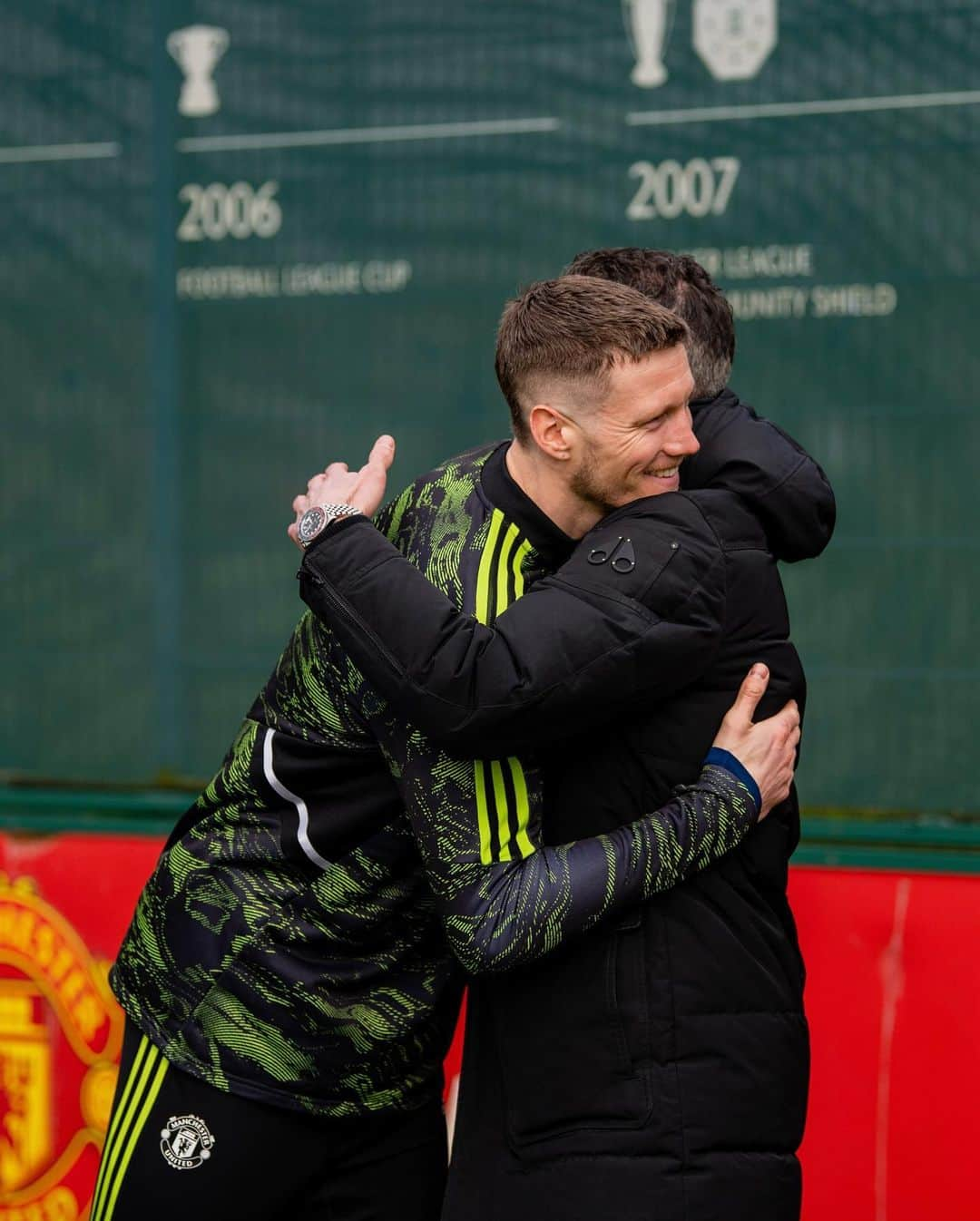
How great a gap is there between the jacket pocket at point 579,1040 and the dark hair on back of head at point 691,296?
2.46 feet

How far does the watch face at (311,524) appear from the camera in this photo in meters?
2.13

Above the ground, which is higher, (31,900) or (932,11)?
(932,11)

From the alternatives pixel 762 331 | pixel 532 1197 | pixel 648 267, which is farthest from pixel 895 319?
pixel 532 1197

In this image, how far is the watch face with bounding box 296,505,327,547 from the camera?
2.13m

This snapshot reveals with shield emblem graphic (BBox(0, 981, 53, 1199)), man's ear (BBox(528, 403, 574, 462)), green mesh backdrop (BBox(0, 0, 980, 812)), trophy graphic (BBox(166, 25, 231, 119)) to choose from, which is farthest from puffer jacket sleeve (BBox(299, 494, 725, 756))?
trophy graphic (BBox(166, 25, 231, 119))

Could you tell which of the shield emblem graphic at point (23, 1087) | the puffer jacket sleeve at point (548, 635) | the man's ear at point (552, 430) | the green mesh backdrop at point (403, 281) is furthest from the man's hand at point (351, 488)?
the shield emblem graphic at point (23, 1087)

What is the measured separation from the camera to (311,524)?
2.14 metres

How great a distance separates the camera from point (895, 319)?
144 inches

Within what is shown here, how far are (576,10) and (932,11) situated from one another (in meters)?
0.78

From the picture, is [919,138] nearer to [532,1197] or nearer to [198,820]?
[198,820]

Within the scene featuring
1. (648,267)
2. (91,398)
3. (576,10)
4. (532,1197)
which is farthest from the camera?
(91,398)

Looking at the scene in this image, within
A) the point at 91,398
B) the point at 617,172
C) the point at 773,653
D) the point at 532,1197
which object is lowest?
the point at 532,1197

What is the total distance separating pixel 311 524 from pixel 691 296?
1.98ft

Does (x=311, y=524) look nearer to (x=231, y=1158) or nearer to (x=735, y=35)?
(x=231, y=1158)
